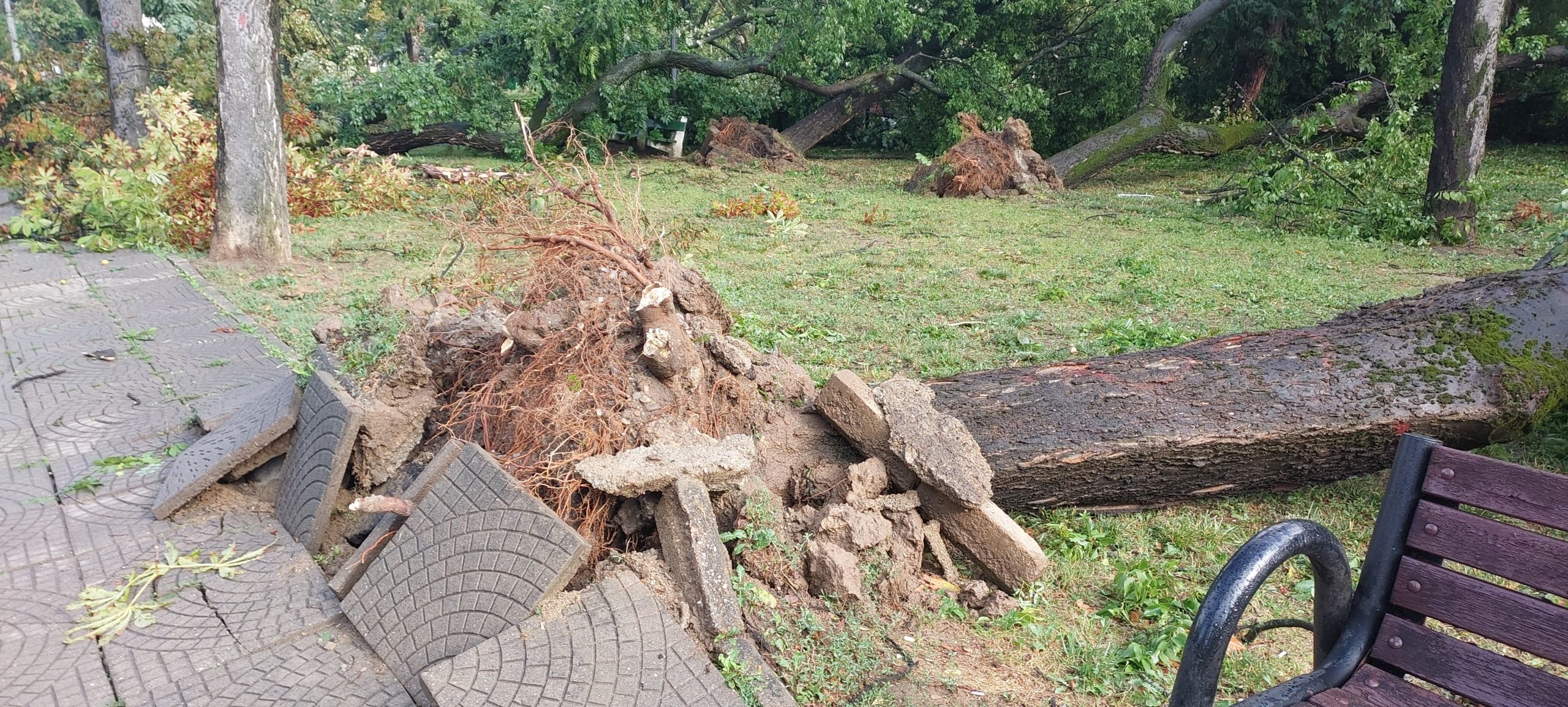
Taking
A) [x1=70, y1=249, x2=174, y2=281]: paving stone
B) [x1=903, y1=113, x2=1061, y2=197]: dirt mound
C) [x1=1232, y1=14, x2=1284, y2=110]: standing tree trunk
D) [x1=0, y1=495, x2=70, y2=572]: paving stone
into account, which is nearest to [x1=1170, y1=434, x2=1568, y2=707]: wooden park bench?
[x1=0, y1=495, x2=70, y2=572]: paving stone

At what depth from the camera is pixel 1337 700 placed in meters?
1.92

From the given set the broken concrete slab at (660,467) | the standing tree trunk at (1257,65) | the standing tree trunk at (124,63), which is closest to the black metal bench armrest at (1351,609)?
the broken concrete slab at (660,467)

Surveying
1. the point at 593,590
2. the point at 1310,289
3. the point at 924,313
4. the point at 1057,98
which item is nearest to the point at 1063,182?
the point at 1057,98

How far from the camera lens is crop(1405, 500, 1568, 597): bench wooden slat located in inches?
71.7

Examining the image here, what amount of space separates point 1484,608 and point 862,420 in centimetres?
188

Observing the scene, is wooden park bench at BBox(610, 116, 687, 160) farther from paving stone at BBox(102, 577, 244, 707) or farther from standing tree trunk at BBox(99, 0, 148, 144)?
paving stone at BBox(102, 577, 244, 707)

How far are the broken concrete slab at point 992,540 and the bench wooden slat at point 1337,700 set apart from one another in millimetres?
1195

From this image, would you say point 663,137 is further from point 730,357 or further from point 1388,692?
Result: point 1388,692

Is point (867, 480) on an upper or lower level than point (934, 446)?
lower

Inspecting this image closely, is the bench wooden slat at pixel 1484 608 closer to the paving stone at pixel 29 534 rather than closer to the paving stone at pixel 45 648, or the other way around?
the paving stone at pixel 45 648

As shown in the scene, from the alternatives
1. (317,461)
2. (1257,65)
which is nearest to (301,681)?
(317,461)

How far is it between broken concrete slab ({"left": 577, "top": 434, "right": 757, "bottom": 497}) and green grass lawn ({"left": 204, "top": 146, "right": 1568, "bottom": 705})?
473 mm

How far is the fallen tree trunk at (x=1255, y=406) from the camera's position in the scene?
3.51 m

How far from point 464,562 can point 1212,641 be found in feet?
6.50
